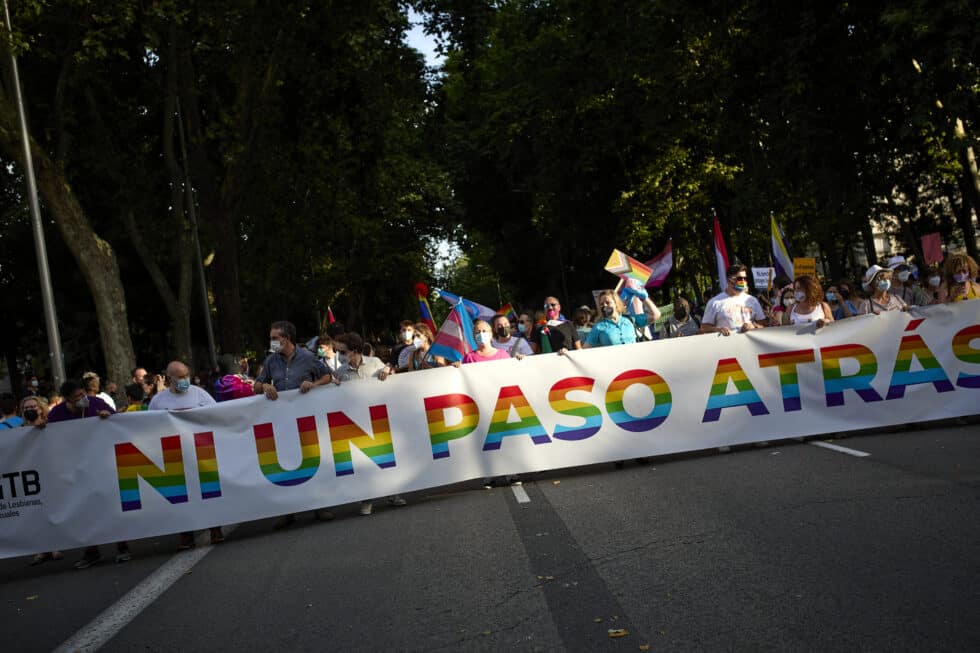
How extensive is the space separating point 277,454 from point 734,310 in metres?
5.02

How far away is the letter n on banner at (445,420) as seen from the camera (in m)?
11.1

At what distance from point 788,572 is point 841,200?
17797mm

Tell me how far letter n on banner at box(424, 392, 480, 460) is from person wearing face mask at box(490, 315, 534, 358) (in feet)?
4.38

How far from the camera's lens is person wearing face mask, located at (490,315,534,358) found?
12.5 meters

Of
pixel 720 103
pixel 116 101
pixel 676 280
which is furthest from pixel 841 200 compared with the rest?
pixel 676 280

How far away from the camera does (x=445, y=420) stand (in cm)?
1116

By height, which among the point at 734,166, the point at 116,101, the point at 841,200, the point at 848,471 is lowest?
the point at 848,471

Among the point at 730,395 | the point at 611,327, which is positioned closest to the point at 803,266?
the point at 611,327

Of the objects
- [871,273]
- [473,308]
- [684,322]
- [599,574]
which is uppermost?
[473,308]

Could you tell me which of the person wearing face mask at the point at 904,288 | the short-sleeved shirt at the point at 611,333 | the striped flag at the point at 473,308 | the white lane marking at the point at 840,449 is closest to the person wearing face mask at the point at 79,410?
the striped flag at the point at 473,308

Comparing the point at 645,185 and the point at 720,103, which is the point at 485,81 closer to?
the point at 645,185

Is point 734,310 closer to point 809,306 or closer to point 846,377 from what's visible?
point 809,306

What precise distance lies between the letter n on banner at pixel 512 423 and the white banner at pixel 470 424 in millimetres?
13

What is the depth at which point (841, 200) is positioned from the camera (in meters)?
22.7
